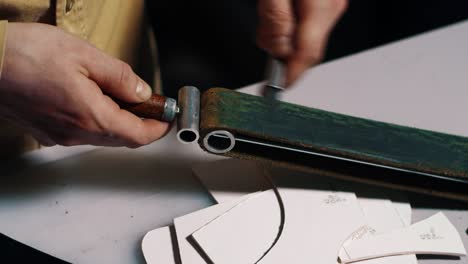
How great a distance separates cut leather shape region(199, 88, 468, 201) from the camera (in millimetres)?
603

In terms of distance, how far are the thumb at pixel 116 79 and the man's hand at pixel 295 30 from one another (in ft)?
0.53

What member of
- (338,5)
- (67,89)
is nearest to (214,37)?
(338,5)

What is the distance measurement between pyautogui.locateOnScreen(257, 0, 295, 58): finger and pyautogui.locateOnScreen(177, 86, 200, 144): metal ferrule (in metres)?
0.11

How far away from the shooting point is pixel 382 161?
24.4 inches

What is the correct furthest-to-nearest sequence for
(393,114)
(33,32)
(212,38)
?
(212,38) → (393,114) → (33,32)

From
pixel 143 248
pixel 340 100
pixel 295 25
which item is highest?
pixel 295 25

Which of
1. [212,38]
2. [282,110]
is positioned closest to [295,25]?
[282,110]

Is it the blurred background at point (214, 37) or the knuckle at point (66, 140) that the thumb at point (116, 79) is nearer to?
the knuckle at point (66, 140)

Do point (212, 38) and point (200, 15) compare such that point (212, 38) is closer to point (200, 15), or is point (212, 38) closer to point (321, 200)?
point (200, 15)

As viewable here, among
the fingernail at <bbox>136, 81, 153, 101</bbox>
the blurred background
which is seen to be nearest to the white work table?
the fingernail at <bbox>136, 81, 153, 101</bbox>

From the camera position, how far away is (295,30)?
64cm

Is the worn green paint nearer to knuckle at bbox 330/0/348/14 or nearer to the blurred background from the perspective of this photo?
knuckle at bbox 330/0/348/14

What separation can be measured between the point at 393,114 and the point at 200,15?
23.1 inches

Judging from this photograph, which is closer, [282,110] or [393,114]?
[282,110]
